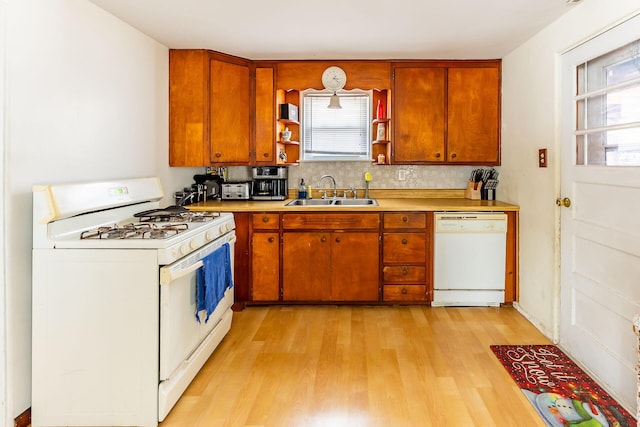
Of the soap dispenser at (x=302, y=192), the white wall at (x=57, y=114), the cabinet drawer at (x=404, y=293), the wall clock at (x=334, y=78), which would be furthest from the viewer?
the soap dispenser at (x=302, y=192)

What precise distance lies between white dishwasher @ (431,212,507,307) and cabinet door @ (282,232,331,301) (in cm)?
97

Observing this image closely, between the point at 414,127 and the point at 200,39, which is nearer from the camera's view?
the point at 200,39

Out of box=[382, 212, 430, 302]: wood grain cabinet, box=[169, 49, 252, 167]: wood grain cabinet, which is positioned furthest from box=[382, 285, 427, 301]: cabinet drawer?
box=[169, 49, 252, 167]: wood grain cabinet

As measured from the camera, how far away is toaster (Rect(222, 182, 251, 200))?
4.40m

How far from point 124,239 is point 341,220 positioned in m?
2.08

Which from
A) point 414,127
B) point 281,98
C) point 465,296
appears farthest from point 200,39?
point 465,296

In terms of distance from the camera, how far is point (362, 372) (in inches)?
107

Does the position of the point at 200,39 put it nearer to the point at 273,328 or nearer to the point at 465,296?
the point at 273,328

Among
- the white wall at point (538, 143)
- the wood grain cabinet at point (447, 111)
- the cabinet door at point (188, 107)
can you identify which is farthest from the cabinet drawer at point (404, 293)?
the cabinet door at point (188, 107)

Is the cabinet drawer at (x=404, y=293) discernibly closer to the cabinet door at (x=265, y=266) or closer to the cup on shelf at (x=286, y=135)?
the cabinet door at (x=265, y=266)

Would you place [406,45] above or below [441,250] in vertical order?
above

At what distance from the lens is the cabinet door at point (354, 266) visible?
3943 millimetres

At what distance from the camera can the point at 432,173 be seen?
4656mm

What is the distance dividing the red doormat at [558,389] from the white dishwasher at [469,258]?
879mm
